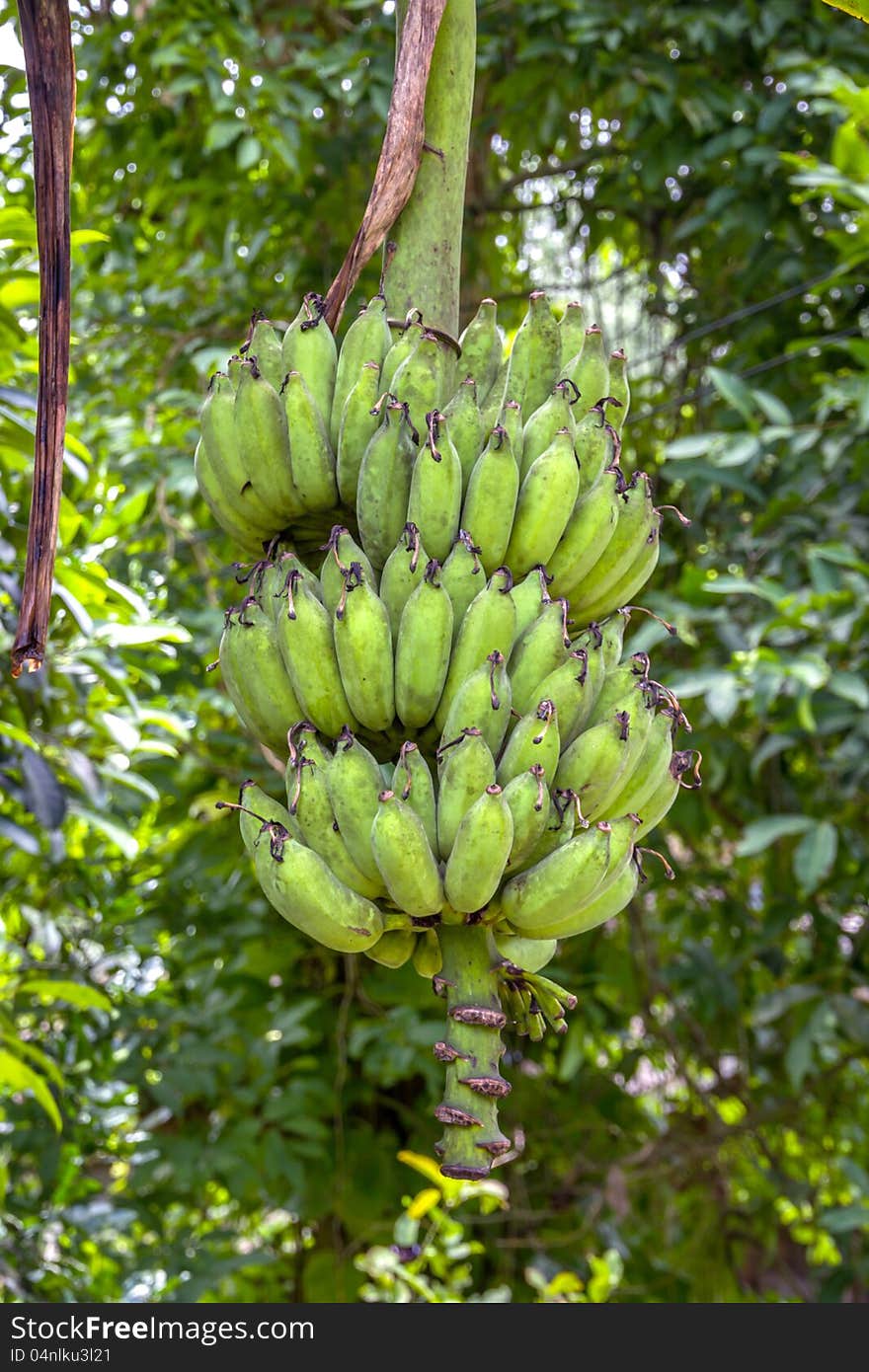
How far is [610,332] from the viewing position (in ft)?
9.82

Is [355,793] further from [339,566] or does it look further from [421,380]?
[421,380]

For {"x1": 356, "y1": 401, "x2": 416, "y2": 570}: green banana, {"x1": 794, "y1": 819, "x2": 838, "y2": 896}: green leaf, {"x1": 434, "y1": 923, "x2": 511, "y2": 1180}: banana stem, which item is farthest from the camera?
{"x1": 794, "y1": 819, "x2": 838, "y2": 896}: green leaf

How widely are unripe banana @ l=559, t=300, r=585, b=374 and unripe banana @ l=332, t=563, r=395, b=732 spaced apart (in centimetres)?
27

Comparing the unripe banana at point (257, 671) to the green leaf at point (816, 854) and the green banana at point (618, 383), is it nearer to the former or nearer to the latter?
the green banana at point (618, 383)

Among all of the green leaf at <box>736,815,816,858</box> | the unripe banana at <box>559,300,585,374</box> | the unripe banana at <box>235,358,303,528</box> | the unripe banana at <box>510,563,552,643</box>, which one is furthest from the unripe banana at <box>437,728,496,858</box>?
the green leaf at <box>736,815,816,858</box>

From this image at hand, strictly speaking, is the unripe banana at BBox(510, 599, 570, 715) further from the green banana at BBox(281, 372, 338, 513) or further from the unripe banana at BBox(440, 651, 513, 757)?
the green banana at BBox(281, 372, 338, 513)

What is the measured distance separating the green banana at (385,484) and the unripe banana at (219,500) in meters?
0.09

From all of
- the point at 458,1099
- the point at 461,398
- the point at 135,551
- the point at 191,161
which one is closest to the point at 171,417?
the point at 135,551

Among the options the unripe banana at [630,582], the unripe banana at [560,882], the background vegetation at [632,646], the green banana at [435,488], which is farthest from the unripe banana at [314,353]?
the background vegetation at [632,646]

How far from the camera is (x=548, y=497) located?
749 mm

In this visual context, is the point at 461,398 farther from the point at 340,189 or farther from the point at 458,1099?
the point at 340,189

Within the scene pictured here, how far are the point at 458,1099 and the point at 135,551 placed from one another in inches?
73.3

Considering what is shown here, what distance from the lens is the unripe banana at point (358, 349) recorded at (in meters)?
0.77

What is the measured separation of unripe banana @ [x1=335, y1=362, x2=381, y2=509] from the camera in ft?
2.48
